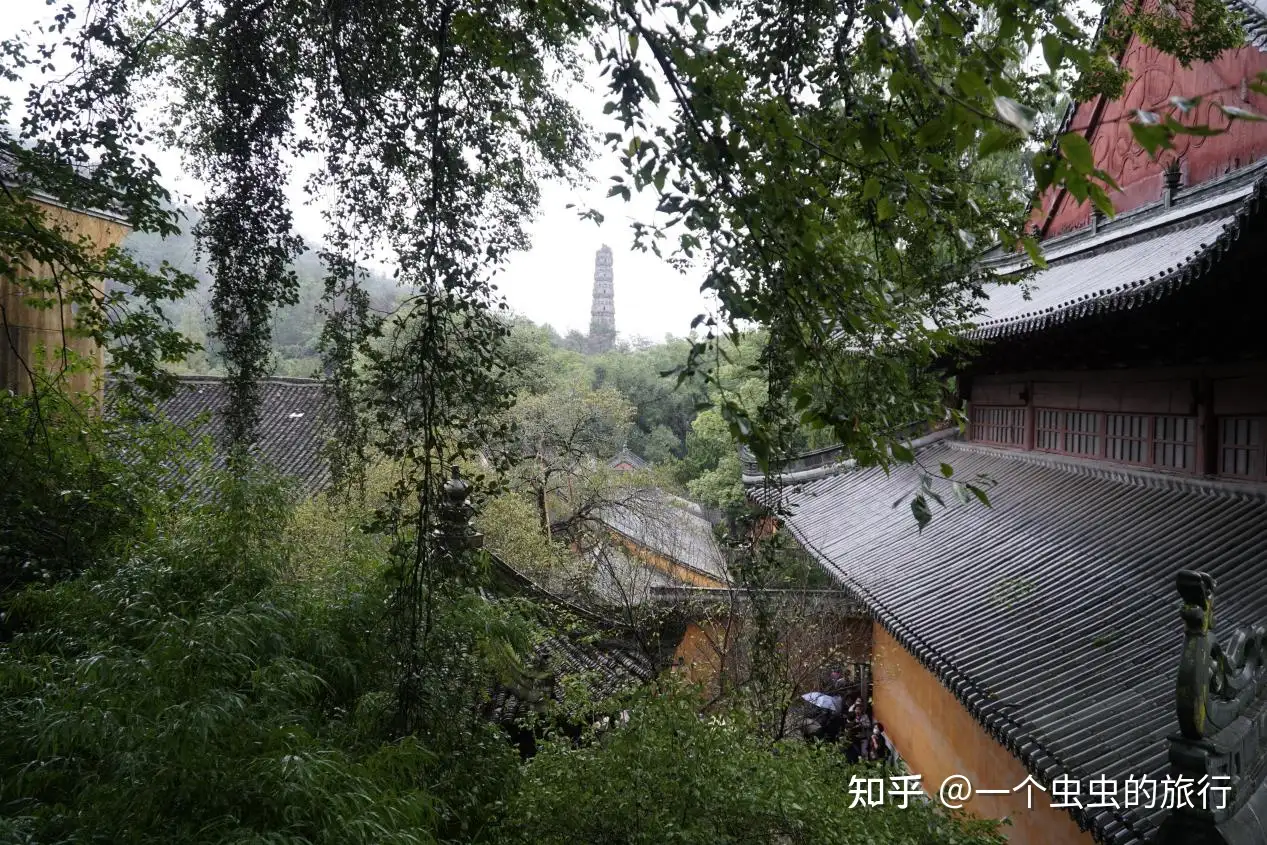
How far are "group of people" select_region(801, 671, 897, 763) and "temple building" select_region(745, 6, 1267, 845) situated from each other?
1.36m

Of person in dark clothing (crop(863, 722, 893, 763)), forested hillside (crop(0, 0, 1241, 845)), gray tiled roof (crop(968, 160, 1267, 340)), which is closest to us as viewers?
forested hillside (crop(0, 0, 1241, 845))

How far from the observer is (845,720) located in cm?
1148

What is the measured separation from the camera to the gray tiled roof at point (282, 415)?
14.0m

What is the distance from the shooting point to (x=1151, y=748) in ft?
12.1

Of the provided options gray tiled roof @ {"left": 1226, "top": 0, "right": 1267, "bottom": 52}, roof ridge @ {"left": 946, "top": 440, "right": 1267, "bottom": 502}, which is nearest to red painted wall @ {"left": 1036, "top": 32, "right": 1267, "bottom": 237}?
gray tiled roof @ {"left": 1226, "top": 0, "right": 1267, "bottom": 52}

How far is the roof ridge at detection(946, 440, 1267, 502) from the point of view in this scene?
5078 mm

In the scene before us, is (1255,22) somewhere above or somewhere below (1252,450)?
above

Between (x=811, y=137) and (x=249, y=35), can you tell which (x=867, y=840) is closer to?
(x=811, y=137)

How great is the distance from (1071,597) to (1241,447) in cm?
138

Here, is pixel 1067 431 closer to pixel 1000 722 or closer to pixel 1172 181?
pixel 1172 181

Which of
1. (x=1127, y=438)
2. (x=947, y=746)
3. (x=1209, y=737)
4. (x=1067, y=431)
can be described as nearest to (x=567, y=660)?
(x=947, y=746)

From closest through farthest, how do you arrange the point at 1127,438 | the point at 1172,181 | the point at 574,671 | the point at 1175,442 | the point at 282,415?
1. the point at 1175,442
2. the point at 574,671
3. the point at 1127,438
4. the point at 1172,181
5. the point at 282,415

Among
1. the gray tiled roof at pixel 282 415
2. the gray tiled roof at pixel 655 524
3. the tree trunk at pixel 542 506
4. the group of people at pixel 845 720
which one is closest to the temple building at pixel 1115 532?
the group of people at pixel 845 720

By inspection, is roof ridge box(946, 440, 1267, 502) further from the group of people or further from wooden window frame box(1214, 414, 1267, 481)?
the group of people
